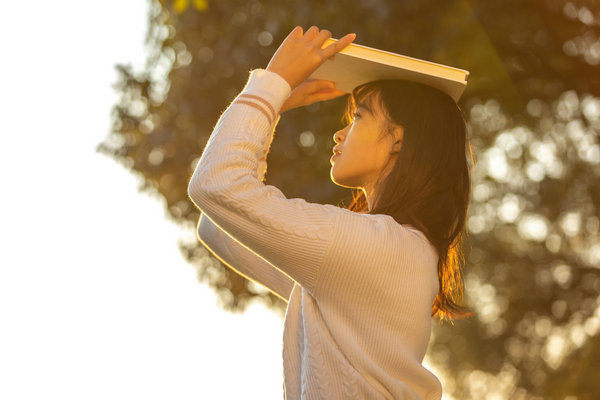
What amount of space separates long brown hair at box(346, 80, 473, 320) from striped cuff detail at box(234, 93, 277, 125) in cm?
54

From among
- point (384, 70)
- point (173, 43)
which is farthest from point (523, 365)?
point (384, 70)

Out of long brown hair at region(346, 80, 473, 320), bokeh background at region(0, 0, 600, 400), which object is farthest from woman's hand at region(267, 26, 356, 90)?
bokeh background at region(0, 0, 600, 400)

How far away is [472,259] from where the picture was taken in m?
11.5

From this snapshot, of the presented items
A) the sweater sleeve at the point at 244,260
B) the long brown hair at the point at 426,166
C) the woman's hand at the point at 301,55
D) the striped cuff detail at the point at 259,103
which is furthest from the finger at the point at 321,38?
the sweater sleeve at the point at 244,260

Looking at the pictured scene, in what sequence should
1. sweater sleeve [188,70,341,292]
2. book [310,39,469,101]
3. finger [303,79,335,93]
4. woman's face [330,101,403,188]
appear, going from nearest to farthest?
sweater sleeve [188,70,341,292], book [310,39,469,101], woman's face [330,101,403,188], finger [303,79,335,93]

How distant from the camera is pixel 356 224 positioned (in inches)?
91.5

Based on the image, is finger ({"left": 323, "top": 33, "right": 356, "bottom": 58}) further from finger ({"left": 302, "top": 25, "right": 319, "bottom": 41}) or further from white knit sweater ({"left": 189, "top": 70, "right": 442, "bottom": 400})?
white knit sweater ({"left": 189, "top": 70, "right": 442, "bottom": 400})

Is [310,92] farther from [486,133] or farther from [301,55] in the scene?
[486,133]

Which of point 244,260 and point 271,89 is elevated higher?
point 271,89

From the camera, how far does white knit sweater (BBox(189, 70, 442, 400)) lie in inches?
89.0

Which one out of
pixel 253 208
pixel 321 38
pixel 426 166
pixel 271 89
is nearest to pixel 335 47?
pixel 321 38

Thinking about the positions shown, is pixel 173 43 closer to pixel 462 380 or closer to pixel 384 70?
pixel 384 70

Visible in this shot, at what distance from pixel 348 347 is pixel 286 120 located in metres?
6.81

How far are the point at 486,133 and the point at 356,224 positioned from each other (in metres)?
8.51
